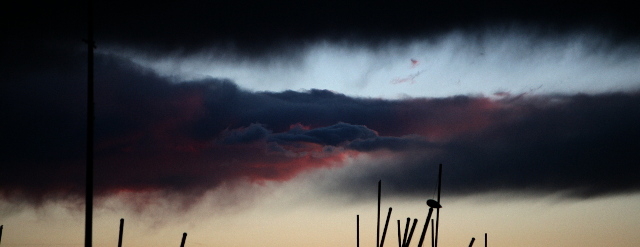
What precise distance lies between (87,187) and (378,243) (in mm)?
37171

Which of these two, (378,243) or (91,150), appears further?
(378,243)

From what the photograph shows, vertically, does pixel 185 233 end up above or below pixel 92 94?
below

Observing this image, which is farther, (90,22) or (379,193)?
(379,193)

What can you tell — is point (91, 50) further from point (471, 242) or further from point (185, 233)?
point (471, 242)

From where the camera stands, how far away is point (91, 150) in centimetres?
1980

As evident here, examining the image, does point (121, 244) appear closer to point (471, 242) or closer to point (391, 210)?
point (391, 210)

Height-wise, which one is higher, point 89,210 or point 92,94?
point 92,94

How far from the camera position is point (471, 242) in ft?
164

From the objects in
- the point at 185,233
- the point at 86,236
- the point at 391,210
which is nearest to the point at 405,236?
the point at 391,210

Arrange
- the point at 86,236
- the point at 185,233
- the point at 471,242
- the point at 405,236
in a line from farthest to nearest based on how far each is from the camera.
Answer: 1. the point at 471,242
2. the point at 405,236
3. the point at 185,233
4. the point at 86,236

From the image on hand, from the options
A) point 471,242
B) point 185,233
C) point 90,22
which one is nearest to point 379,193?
point 471,242

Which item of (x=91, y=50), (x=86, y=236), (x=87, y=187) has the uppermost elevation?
(x=91, y=50)

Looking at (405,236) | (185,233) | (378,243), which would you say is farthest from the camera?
(378,243)

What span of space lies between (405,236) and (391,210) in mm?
3256
